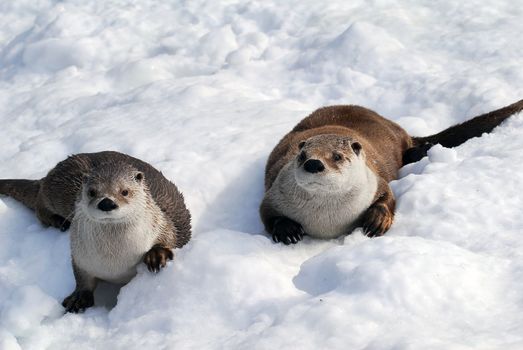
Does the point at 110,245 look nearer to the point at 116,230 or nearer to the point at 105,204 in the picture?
the point at 116,230

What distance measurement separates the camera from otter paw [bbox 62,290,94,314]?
3.43 metres

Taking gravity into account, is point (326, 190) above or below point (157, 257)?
above

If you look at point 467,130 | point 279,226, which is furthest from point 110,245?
point 467,130

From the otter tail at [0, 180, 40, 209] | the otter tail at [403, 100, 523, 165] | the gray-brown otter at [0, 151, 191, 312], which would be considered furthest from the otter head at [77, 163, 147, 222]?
the otter tail at [403, 100, 523, 165]

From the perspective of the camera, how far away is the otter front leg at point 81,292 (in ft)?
11.3

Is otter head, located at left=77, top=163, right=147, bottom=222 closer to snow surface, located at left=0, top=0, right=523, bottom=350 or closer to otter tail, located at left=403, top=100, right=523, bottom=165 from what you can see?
snow surface, located at left=0, top=0, right=523, bottom=350

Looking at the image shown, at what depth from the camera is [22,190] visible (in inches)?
177

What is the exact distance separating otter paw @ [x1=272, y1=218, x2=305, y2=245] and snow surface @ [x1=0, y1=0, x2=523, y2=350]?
0.20 feet

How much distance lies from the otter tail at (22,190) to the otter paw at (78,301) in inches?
43.8

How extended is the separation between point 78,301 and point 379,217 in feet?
5.12

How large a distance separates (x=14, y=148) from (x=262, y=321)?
3.29 meters

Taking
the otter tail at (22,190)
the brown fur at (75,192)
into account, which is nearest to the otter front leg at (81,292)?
the brown fur at (75,192)

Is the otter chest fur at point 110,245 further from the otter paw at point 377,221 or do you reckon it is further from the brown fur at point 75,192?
the otter paw at point 377,221

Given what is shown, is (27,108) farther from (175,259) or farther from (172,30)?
(175,259)
